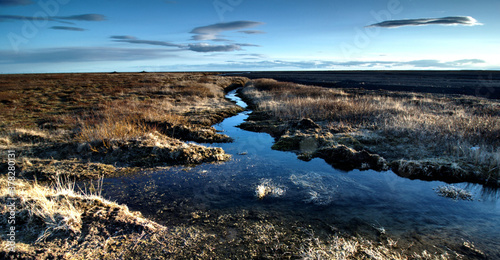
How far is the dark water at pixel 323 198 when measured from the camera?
5371mm

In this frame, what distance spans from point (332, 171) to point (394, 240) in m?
3.85

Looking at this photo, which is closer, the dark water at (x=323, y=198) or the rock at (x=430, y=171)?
the dark water at (x=323, y=198)

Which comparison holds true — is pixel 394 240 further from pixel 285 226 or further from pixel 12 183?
pixel 12 183

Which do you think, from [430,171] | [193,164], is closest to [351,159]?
[430,171]

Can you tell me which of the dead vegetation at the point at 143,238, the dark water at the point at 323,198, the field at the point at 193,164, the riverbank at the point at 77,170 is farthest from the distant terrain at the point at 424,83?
the riverbank at the point at 77,170

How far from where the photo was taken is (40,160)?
27.6 ft

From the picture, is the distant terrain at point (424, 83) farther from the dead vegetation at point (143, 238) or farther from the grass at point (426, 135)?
the dead vegetation at point (143, 238)

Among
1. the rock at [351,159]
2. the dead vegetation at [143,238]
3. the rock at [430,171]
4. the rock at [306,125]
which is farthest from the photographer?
the rock at [306,125]

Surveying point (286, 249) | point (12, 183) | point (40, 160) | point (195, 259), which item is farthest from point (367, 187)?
point (40, 160)

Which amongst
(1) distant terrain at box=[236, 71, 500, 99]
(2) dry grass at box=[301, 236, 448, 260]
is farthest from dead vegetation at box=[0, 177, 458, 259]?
(1) distant terrain at box=[236, 71, 500, 99]

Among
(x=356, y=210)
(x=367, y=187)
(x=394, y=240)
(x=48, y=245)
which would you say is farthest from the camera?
(x=367, y=187)

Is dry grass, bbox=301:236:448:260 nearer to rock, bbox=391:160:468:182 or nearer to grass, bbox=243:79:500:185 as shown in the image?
rock, bbox=391:160:468:182

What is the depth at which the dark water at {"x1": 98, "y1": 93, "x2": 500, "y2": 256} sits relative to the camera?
537 cm

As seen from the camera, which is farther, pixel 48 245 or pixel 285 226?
pixel 285 226
